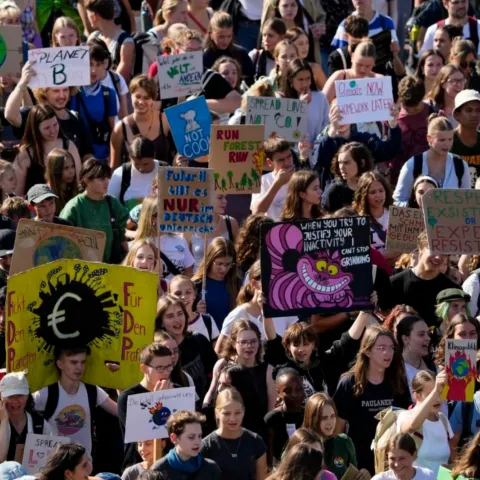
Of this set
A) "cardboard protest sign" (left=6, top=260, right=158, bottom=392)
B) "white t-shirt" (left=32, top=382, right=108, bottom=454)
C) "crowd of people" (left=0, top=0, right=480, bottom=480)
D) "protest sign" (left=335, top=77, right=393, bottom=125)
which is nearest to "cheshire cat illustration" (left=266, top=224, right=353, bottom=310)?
"crowd of people" (left=0, top=0, right=480, bottom=480)

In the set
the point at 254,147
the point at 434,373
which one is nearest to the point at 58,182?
the point at 254,147

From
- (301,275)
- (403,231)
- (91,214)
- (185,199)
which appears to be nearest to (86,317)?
(301,275)

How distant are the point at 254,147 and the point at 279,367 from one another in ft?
9.57

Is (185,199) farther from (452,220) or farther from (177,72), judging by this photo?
(177,72)

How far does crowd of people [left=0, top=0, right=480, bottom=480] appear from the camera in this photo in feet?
35.6

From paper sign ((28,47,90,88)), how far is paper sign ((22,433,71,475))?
16.6 ft

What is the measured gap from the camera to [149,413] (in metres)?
10.6

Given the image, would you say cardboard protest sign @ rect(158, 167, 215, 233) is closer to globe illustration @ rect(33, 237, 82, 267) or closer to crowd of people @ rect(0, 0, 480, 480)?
crowd of people @ rect(0, 0, 480, 480)

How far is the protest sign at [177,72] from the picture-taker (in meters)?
15.8

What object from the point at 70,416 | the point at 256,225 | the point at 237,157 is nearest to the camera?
the point at 70,416

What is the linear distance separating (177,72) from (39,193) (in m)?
3.12

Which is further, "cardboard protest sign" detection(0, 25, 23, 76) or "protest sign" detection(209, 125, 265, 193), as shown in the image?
"cardboard protest sign" detection(0, 25, 23, 76)

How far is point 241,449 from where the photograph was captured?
35.2ft

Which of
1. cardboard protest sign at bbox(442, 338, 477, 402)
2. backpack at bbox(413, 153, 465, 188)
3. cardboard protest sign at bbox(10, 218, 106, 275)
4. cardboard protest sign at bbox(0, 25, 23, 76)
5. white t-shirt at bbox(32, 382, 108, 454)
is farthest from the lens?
cardboard protest sign at bbox(0, 25, 23, 76)
